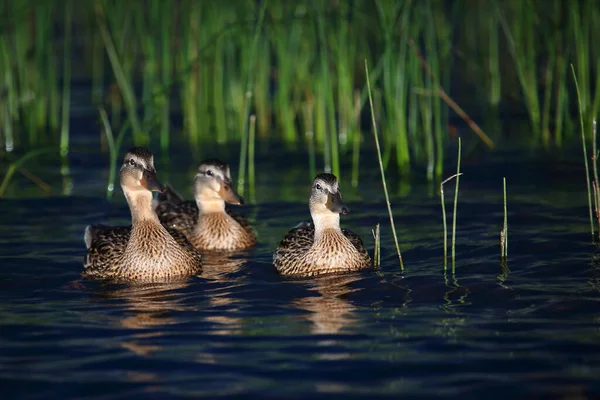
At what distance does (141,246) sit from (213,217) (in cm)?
183

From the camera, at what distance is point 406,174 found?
1341cm

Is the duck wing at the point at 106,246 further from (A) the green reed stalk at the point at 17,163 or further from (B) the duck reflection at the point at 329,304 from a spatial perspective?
(B) the duck reflection at the point at 329,304

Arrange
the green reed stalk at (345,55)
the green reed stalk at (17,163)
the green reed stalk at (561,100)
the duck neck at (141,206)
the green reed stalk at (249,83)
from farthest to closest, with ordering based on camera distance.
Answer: the green reed stalk at (561,100), the green reed stalk at (345,55), the green reed stalk at (249,83), the green reed stalk at (17,163), the duck neck at (141,206)

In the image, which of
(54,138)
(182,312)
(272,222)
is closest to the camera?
(182,312)

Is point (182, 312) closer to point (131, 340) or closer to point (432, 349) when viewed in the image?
point (131, 340)

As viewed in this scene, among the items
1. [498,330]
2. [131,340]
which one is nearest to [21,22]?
[131,340]

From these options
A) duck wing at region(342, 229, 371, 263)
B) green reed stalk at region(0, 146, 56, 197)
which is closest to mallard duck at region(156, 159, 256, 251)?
duck wing at region(342, 229, 371, 263)

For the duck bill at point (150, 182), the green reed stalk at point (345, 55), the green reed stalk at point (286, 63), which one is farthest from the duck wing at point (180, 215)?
the green reed stalk at point (286, 63)

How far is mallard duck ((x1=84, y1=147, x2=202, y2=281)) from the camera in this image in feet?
31.9

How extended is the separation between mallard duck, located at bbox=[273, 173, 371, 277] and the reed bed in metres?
2.06

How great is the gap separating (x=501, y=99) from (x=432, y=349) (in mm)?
11886

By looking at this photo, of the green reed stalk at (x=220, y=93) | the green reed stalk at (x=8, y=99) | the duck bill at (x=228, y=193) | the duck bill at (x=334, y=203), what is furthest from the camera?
the green reed stalk at (x=220, y=93)

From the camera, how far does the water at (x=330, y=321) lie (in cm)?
658

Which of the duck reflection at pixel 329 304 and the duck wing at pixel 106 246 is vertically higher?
the duck wing at pixel 106 246
